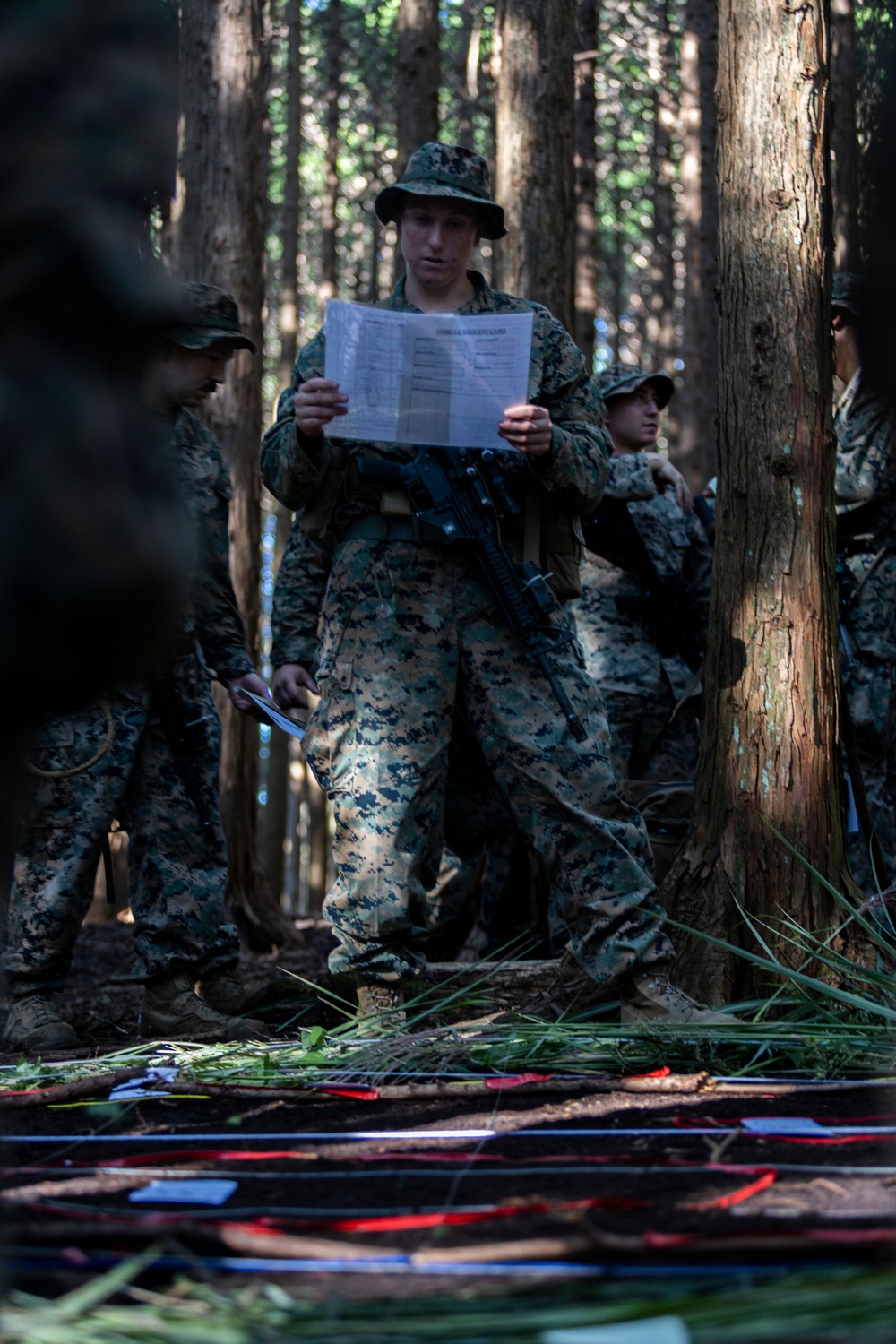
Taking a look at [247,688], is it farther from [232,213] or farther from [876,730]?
[232,213]

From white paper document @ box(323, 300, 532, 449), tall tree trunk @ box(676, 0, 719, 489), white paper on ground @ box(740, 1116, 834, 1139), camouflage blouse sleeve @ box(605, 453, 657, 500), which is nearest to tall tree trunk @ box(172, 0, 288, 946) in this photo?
camouflage blouse sleeve @ box(605, 453, 657, 500)

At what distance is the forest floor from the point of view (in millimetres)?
1600

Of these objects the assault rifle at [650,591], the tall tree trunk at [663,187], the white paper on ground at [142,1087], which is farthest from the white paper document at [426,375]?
the tall tree trunk at [663,187]

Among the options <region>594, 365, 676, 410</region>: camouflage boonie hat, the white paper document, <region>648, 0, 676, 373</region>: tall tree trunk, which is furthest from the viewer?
<region>648, 0, 676, 373</region>: tall tree trunk

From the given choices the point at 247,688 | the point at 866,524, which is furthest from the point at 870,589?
the point at 247,688

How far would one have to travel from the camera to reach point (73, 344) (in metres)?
1.41

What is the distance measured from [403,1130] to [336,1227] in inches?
23.8

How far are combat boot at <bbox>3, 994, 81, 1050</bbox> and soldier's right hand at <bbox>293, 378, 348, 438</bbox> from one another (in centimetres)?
173

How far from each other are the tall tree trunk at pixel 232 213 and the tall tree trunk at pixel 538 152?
48.8 inches

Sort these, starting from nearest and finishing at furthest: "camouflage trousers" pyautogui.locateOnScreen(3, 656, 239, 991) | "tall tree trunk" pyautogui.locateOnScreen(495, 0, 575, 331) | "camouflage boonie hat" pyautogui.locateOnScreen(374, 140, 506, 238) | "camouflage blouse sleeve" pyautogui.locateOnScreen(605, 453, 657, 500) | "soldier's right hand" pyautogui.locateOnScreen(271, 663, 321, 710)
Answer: "camouflage boonie hat" pyautogui.locateOnScreen(374, 140, 506, 238)
"camouflage trousers" pyautogui.locateOnScreen(3, 656, 239, 991)
"soldier's right hand" pyautogui.locateOnScreen(271, 663, 321, 710)
"camouflage blouse sleeve" pyautogui.locateOnScreen(605, 453, 657, 500)
"tall tree trunk" pyautogui.locateOnScreen(495, 0, 575, 331)

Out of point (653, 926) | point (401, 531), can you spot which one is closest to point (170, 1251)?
point (653, 926)

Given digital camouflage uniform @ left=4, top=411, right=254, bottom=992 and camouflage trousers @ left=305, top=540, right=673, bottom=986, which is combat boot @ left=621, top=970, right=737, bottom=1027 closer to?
camouflage trousers @ left=305, top=540, right=673, bottom=986

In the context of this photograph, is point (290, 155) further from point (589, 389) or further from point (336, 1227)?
point (336, 1227)

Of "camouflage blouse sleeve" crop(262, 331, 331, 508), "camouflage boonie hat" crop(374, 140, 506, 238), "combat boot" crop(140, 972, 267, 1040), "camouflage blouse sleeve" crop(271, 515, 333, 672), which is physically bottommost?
"combat boot" crop(140, 972, 267, 1040)
